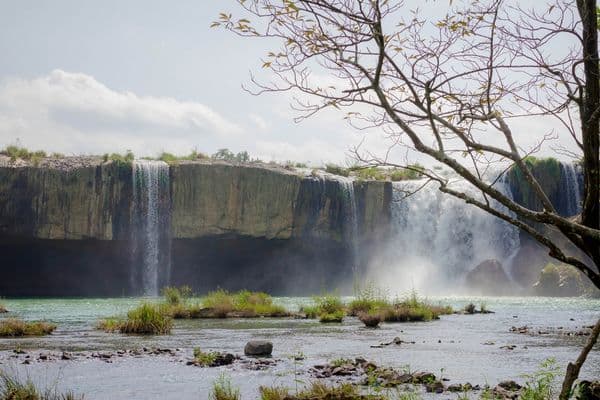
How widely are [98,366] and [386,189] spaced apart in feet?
144

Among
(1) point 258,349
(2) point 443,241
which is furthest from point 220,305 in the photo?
(2) point 443,241

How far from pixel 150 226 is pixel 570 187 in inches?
1207

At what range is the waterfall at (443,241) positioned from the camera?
55.1 m

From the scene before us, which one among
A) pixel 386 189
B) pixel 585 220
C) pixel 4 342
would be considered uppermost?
pixel 386 189

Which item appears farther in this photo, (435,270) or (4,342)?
(435,270)

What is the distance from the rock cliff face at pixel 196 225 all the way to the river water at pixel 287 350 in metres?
23.5

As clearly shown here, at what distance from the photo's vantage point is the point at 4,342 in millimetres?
20141

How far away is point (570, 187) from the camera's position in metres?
58.7

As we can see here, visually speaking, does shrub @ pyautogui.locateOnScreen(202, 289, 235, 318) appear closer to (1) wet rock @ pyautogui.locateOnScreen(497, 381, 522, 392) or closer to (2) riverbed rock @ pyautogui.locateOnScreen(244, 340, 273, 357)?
(2) riverbed rock @ pyautogui.locateOnScreen(244, 340, 273, 357)

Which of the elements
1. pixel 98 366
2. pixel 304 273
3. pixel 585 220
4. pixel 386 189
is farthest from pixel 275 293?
pixel 585 220

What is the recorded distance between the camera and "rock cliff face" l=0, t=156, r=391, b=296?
5212cm

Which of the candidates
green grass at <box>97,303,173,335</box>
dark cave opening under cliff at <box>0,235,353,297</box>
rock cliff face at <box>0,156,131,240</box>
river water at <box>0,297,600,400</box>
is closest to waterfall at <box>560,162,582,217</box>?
dark cave opening under cliff at <box>0,235,353,297</box>

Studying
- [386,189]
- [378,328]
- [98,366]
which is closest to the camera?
[98,366]

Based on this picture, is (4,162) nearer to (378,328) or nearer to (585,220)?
(378,328)
